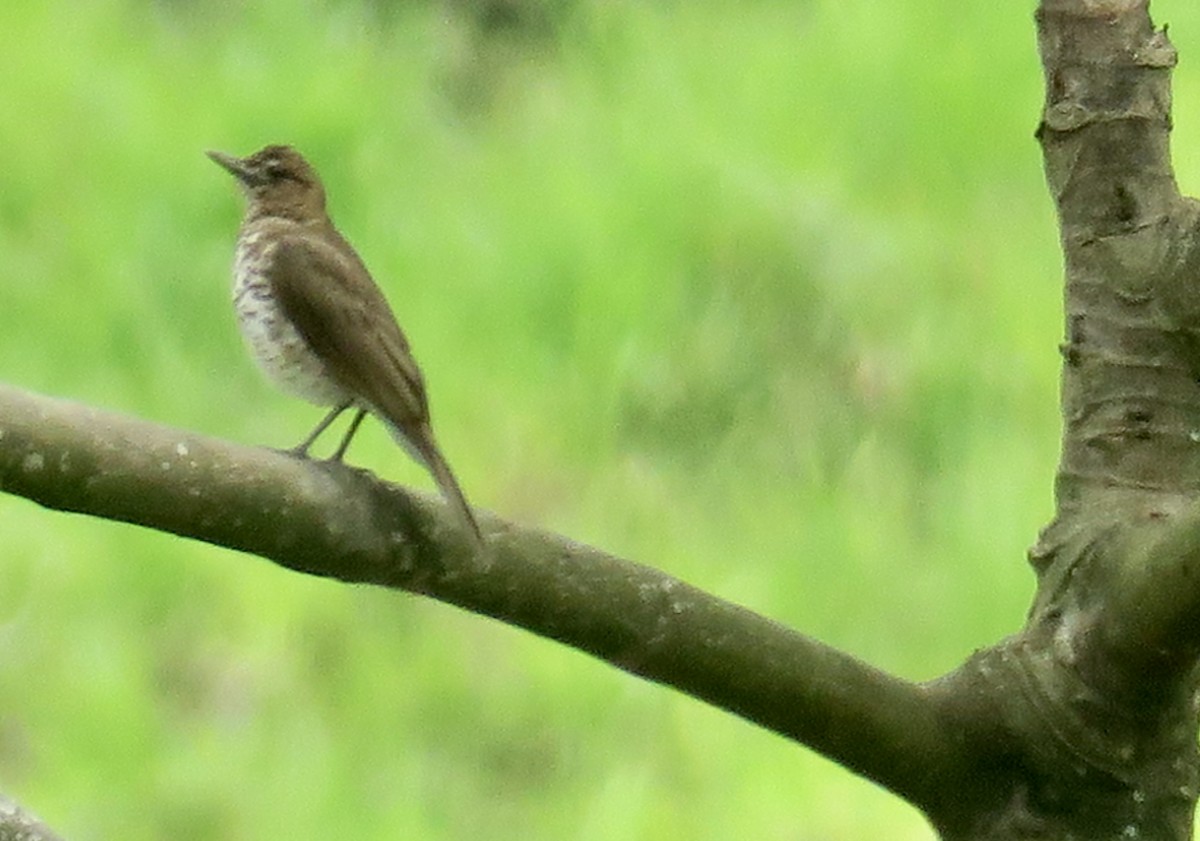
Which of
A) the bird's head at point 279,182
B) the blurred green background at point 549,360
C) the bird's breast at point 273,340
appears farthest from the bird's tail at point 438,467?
the blurred green background at point 549,360

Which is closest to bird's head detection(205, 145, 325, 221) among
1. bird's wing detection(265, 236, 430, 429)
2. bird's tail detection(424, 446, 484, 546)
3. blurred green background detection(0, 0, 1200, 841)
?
bird's wing detection(265, 236, 430, 429)

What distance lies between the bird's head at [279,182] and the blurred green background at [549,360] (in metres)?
0.29

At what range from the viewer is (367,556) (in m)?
0.96

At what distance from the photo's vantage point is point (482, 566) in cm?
98

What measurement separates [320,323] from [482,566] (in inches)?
16.7

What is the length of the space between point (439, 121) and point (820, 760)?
809 mm

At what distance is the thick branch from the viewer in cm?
87

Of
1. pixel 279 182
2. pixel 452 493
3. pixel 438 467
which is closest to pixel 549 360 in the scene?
pixel 279 182

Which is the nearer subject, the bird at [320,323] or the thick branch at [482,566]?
the thick branch at [482,566]

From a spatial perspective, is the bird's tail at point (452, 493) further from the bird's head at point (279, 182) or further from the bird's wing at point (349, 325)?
the bird's head at point (279, 182)

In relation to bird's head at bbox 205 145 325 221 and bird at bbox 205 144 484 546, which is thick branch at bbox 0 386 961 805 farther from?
bird's head at bbox 205 145 325 221

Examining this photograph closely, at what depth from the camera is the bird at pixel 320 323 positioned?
1.29 meters

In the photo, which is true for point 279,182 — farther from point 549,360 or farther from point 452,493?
point 452,493

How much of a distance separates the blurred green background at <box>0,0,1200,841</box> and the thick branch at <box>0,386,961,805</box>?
2.01 feet
